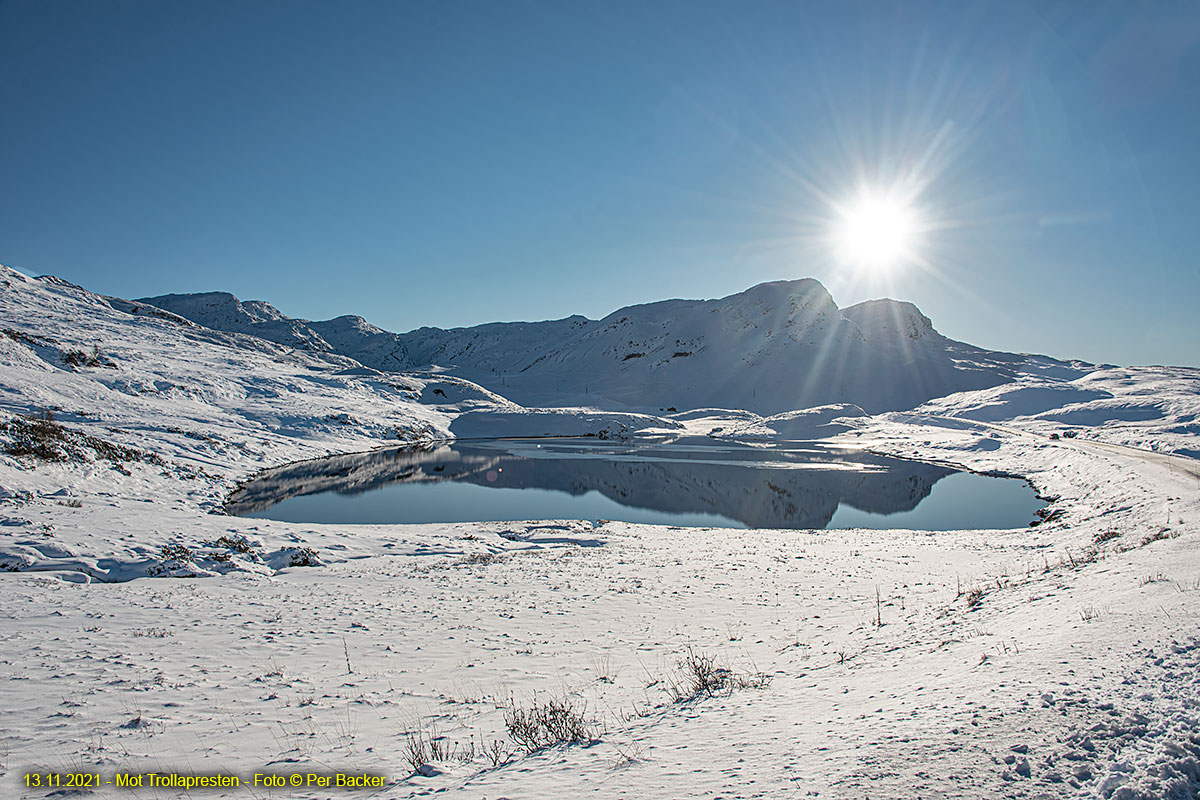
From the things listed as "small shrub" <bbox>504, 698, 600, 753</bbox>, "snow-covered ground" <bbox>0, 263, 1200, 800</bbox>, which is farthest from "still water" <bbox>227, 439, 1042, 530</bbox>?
A: "small shrub" <bbox>504, 698, 600, 753</bbox>

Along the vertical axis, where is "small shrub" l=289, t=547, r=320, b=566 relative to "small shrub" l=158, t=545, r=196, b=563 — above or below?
below

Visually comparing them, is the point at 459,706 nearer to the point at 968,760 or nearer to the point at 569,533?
the point at 968,760

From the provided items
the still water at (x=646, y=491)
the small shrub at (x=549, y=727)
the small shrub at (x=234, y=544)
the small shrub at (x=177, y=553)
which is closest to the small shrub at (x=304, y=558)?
the small shrub at (x=234, y=544)

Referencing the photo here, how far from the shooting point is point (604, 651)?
10219mm

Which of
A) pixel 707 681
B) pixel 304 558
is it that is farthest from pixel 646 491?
pixel 707 681

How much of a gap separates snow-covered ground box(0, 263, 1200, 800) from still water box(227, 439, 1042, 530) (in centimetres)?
535

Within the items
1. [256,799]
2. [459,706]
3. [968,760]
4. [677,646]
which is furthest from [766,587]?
[256,799]

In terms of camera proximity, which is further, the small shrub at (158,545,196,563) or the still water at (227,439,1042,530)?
the still water at (227,439,1042,530)

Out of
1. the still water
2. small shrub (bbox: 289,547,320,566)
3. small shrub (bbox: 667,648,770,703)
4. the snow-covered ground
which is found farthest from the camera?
the still water

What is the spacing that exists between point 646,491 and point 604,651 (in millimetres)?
30655

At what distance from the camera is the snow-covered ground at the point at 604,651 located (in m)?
4.88

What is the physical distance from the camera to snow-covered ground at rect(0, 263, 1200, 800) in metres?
4.88

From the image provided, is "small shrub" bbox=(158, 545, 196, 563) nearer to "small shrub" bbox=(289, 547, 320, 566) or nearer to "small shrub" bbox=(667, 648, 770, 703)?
"small shrub" bbox=(289, 547, 320, 566)

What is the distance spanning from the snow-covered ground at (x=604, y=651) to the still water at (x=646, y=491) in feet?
17.5
